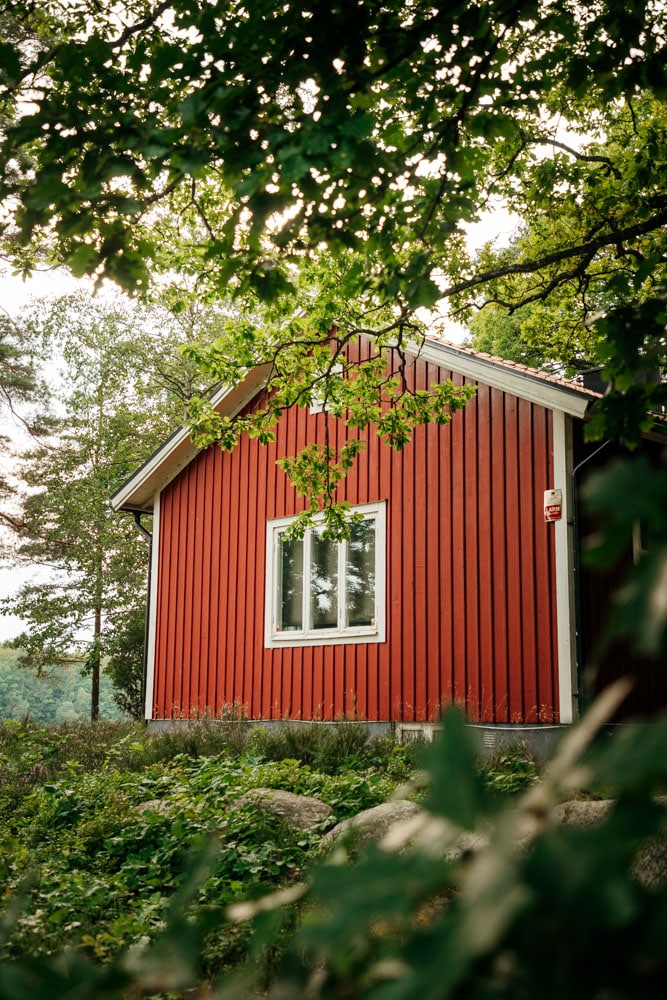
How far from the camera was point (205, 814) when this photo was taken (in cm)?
653

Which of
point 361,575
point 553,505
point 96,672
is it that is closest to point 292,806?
point 553,505

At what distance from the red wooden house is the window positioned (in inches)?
0.9

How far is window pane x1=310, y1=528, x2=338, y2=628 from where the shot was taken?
12.1 meters

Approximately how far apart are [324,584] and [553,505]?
3.66 meters

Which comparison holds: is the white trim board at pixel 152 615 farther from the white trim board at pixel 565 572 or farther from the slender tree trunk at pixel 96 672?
the slender tree trunk at pixel 96 672

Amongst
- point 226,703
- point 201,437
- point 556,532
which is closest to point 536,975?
point 201,437

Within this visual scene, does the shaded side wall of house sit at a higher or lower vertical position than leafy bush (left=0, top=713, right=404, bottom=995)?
higher

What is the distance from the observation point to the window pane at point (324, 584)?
39.8ft

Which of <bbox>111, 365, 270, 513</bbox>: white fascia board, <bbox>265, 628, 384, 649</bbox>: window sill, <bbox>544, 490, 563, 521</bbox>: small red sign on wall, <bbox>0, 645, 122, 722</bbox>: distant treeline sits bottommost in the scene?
<bbox>0, 645, 122, 722</bbox>: distant treeline

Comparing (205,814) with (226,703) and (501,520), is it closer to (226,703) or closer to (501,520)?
(501,520)

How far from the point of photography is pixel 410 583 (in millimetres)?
11242

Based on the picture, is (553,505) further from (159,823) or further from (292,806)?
(159,823)

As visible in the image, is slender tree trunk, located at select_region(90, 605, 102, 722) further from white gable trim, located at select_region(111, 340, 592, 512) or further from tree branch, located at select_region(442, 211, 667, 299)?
tree branch, located at select_region(442, 211, 667, 299)

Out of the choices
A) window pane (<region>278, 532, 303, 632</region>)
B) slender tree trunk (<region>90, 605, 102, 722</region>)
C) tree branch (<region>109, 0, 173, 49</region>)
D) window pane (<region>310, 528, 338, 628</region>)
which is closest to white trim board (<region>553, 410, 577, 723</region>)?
window pane (<region>310, 528, 338, 628</region>)
